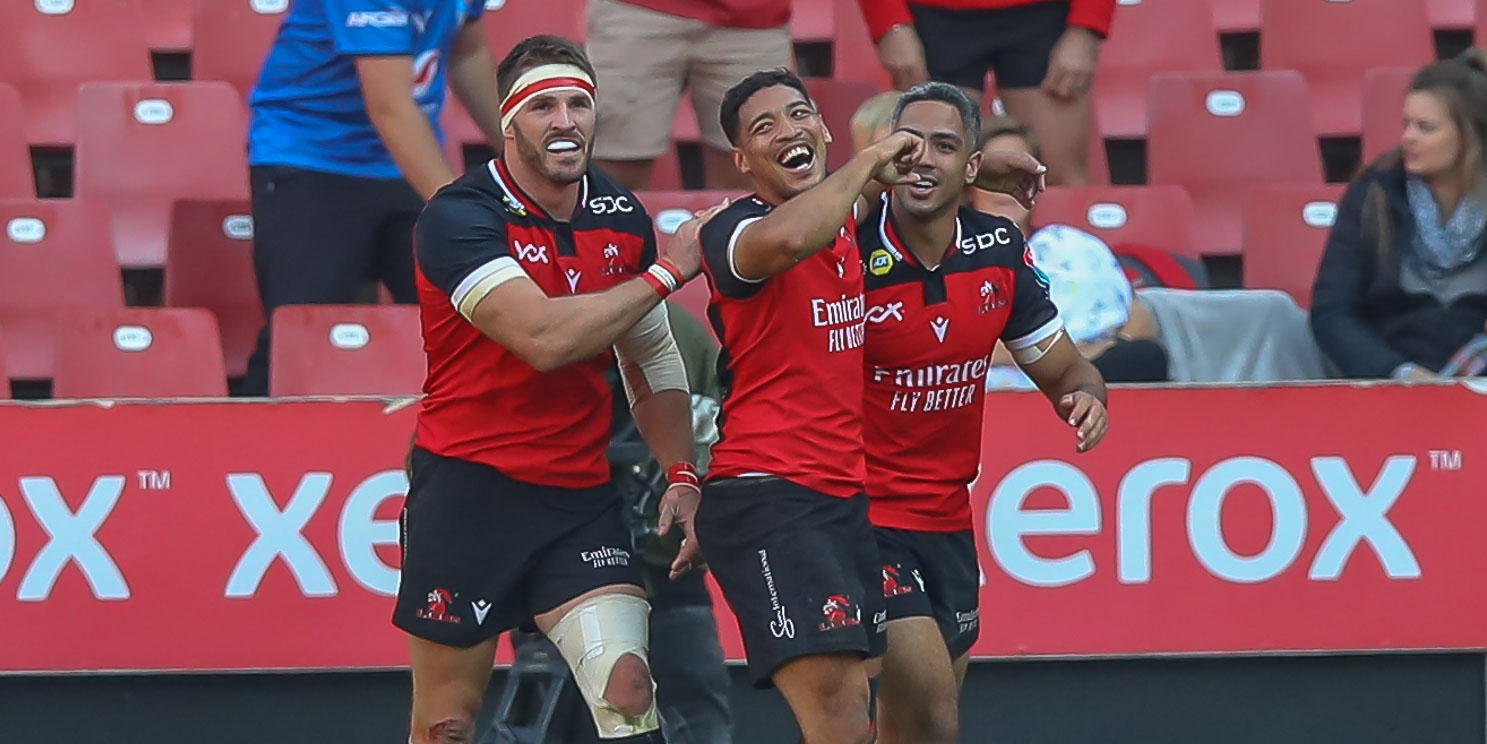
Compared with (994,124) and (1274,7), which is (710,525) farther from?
(1274,7)

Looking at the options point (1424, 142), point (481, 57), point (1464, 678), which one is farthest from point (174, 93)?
point (1464, 678)

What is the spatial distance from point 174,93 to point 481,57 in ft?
4.91

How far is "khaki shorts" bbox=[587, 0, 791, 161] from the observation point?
19.6ft

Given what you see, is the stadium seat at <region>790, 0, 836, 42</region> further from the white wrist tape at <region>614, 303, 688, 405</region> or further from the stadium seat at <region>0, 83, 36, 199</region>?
the white wrist tape at <region>614, 303, 688, 405</region>

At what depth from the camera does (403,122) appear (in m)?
5.27

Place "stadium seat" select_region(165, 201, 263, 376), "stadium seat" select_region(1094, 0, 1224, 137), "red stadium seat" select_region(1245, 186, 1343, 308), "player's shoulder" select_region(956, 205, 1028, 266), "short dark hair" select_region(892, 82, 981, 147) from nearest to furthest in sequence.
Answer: "short dark hair" select_region(892, 82, 981, 147) → "player's shoulder" select_region(956, 205, 1028, 266) → "stadium seat" select_region(165, 201, 263, 376) → "red stadium seat" select_region(1245, 186, 1343, 308) → "stadium seat" select_region(1094, 0, 1224, 137)

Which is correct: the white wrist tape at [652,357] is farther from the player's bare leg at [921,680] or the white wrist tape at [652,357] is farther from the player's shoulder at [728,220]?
the player's bare leg at [921,680]

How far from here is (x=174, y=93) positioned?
685 centimetres

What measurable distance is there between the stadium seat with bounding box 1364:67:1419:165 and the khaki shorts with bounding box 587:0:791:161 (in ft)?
7.36

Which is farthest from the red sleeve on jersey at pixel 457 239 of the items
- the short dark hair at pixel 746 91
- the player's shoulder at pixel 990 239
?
the player's shoulder at pixel 990 239

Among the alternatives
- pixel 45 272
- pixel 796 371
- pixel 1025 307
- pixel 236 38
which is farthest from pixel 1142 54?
pixel 796 371

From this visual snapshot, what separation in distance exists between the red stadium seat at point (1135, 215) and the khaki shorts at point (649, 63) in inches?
40.7

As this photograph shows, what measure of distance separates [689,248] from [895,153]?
42cm

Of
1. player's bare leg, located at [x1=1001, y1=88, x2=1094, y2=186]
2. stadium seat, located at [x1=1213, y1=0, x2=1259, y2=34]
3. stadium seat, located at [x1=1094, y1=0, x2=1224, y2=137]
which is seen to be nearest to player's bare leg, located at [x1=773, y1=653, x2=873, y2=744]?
player's bare leg, located at [x1=1001, y1=88, x2=1094, y2=186]
